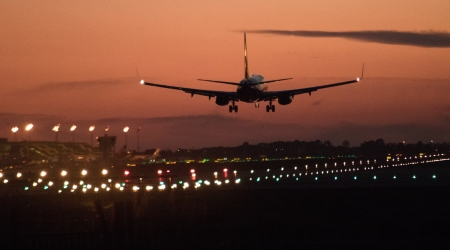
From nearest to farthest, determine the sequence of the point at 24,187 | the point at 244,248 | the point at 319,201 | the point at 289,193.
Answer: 1. the point at 244,248
2. the point at 319,201
3. the point at 289,193
4. the point at 24,187

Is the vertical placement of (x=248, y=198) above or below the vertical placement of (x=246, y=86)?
below

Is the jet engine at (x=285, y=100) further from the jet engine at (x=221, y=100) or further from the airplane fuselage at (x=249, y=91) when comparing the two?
the jet engine at (x=221, y=100)

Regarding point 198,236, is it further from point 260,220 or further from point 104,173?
point 104,173

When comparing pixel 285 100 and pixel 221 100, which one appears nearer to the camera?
pixel 285 100

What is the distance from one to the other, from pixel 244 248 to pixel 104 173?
138ft

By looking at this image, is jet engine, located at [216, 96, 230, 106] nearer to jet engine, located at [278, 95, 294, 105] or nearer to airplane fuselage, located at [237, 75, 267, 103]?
airplane fuselage, located at [237, 75, 267, 103]

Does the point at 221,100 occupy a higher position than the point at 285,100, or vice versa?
the point at 221,100

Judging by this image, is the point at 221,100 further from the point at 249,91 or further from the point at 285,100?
the point at 285,100

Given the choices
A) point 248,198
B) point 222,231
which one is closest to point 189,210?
point 222,231

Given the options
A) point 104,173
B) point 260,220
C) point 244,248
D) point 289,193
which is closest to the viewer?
point 244,248

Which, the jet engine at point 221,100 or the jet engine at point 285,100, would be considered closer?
the jet engine at point 285,100

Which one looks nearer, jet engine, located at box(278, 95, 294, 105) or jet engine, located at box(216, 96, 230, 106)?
jet engine, located at box(278, 95, 294, 105)

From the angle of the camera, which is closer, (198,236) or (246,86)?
(198,236)

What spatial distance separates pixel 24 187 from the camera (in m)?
63.3
